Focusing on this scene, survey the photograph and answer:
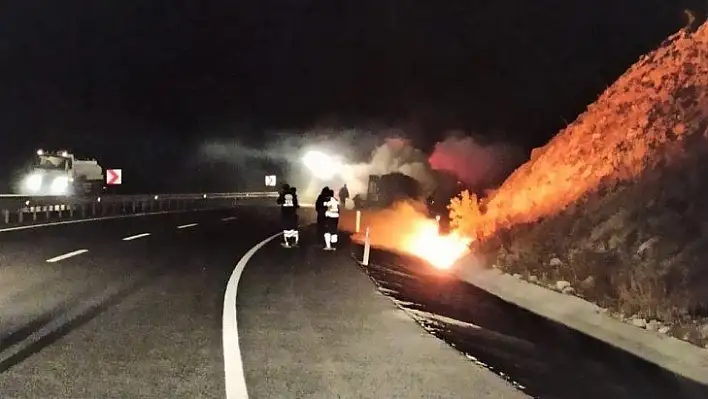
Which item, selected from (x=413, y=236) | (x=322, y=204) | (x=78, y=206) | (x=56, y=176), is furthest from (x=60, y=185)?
(x=322, y=204)

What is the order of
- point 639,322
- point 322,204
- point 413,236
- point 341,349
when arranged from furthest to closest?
point 413,236 < point 322,204 < point 639,322 < point 341,349

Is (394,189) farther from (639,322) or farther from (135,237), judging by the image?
(639,322)

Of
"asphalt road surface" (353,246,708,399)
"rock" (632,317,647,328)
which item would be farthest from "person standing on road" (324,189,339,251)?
"rock" (632,317,647,328)

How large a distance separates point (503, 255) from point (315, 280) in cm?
547

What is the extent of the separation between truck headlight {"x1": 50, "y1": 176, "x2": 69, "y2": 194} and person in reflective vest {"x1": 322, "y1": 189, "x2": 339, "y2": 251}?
30050 mm

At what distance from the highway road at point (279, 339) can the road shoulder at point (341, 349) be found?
24mm

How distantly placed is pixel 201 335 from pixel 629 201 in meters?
11.9

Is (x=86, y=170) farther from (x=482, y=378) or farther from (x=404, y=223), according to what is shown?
(x=482, y=378)

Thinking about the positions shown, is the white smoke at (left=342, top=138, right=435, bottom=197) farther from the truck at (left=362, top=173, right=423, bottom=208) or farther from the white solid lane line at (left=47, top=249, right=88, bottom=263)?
the white solid lane line at (left=47, top=249, right=88, bottom=263)

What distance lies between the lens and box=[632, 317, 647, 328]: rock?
40.9 ft

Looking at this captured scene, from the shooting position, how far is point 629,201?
19.0 m

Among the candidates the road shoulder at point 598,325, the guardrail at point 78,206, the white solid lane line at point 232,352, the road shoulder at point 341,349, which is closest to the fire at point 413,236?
the road shoulder at point 598,325

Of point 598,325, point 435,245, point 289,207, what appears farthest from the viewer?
point 435,245

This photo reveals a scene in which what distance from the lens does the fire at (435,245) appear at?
25.0 meters
